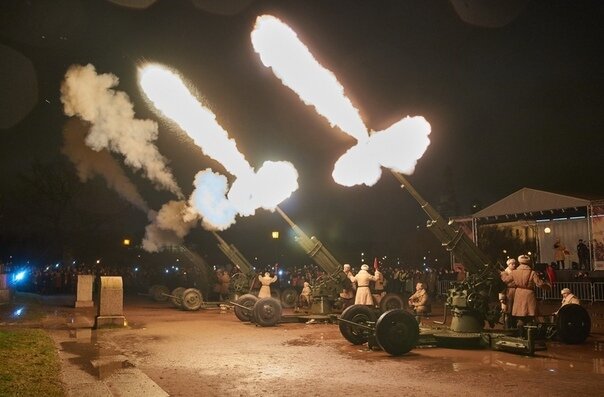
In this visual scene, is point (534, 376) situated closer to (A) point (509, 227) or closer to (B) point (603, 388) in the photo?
(B) point (603, 388)

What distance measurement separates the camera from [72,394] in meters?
8.06

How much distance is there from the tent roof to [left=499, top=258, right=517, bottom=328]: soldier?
1274 centimetres

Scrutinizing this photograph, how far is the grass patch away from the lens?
8016 mm

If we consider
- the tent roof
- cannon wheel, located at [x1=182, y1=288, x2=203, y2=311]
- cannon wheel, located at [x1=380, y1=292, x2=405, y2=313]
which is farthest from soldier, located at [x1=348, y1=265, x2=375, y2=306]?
the tent roof

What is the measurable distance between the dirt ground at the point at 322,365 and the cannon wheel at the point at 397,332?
216 millimetres

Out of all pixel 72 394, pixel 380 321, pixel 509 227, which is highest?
pixel 509 227

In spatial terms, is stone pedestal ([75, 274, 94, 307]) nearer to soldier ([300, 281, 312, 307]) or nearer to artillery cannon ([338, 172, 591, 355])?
soldier ([300, 281, 312, 307])

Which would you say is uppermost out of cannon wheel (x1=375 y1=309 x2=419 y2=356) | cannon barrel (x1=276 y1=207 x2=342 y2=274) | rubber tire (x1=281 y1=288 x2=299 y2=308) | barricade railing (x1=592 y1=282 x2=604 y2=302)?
cannon barrel (x1=276 y1=207 x2=342 y2=274)

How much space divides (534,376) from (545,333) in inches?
169

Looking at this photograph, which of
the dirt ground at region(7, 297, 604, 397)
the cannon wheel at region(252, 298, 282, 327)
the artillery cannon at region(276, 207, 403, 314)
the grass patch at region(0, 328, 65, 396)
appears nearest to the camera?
the grass patch at region(0, 328, 65, 396)

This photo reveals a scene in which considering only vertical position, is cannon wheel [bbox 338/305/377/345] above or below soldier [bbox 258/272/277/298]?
below

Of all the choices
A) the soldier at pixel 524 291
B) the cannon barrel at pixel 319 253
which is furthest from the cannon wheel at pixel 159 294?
the soldier at pixel 524 291

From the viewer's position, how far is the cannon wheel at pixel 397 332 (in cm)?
1165

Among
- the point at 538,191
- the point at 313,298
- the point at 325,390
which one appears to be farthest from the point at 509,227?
the point at 325,390
